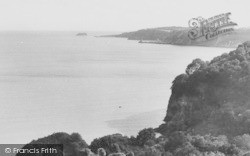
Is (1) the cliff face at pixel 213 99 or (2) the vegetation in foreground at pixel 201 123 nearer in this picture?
(2) the vegetation in foreground at pixel 201 123

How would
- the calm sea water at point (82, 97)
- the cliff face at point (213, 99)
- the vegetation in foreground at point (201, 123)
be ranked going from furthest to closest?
1. the calm sea water at point (82, 97)
2. the cliff face at point (213, 99)
3. the vegetation in foreground at point (201, 123)

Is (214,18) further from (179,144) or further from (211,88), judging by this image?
(179,144)

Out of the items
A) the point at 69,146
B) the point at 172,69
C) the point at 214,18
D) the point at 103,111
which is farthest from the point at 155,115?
the point at 172,69

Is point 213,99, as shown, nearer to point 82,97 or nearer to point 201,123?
point 201,123

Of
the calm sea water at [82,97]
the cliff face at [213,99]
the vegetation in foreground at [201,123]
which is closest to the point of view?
the vegetation in foreground at [201,123]

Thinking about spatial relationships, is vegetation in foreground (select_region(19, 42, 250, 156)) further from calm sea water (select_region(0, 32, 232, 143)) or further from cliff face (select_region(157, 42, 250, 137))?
calm sea water (select_region(0, 32, 232, 143))

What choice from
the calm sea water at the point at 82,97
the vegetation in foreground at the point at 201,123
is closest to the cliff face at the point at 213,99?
the vegetation in foreground at the point at 201,123

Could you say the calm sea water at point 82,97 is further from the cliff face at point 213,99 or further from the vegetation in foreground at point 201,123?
the vegetation in foreground at point 201,123

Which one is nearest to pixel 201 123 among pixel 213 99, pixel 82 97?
pixel 213 99

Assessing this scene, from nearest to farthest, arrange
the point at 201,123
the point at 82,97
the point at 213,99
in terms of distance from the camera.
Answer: the point at 201,123 → the point at 213,99 → the point at 82,97
